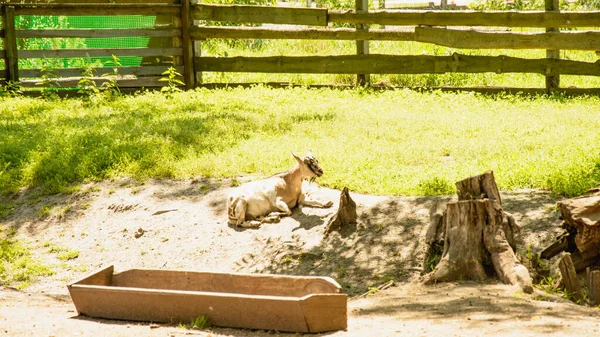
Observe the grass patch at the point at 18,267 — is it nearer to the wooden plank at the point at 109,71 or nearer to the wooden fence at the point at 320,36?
the wooden plank at the point at 109,71

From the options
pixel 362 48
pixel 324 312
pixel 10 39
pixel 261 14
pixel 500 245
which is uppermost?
pixel 261 14

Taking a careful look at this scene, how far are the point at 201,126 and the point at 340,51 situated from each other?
26.9 ft

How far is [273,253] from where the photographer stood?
8.68 m

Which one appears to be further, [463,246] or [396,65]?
[396,65]

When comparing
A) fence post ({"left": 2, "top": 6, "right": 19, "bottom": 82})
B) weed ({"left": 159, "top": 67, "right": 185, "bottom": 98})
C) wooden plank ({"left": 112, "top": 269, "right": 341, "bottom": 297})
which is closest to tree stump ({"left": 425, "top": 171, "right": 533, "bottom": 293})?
wooden plank ({"left": 112, "top": 269, "right": 341, "bottom": 297})

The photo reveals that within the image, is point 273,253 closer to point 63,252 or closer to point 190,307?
point 190,307

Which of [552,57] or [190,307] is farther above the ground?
[552,57]

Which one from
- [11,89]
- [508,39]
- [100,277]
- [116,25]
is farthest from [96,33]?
[100,277]

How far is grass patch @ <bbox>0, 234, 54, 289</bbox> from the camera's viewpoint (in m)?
8.91

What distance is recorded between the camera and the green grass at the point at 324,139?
33.2 feet

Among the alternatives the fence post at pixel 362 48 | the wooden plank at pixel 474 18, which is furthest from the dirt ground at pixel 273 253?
the fence post at pixel 362 48

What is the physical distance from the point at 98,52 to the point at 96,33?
0.38 meters

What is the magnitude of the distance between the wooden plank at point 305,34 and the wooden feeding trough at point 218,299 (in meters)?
10.3

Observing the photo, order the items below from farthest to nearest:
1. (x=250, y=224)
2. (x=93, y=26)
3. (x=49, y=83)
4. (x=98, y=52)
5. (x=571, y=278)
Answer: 1. (x=93, y=26)
2. (x=98, y=52)
3. (x=49, y=83)
4. (x=250, y=224)
5. (x=571, y=278)
